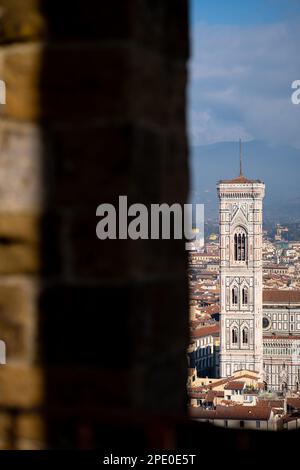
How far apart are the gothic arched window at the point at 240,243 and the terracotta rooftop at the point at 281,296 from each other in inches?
75.1

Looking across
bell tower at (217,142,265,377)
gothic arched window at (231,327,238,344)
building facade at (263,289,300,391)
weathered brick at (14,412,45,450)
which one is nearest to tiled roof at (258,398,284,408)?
building facade at (263,289,300,391)

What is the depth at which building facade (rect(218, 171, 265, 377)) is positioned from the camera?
38375 mm

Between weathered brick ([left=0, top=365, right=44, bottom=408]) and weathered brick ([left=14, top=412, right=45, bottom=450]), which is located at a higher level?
weathered brick ([left=0, top=365, right=44, bottom=408])

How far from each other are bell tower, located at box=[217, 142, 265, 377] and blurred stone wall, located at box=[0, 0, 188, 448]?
122 ft

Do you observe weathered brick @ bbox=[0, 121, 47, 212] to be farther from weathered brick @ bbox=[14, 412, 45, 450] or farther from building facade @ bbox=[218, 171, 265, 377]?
building facade @ bbox=[218, 171, 265, 377]

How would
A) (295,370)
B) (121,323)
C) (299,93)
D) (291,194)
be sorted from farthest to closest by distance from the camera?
1. (295,370)
2. (291,194)
3. (299,93)
4. (121,323)

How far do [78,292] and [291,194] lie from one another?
24.2 meters

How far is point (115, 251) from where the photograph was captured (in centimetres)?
104

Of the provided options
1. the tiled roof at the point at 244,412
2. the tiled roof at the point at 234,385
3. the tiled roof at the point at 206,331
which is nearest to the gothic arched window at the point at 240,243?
the tiled roof at the point at 206,331

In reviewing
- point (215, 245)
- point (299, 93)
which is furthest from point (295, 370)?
→ point (299, 93)

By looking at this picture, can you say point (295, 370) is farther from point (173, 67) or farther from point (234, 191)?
point (173, 67)

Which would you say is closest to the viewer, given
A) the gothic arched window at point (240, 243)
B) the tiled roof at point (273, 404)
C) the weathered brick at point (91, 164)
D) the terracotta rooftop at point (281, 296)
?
the weathered brick at point (91, 164)

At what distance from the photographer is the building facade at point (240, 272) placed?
3838 cm

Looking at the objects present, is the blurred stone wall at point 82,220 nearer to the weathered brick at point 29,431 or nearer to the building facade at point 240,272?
the weathered brick at point 29,431
